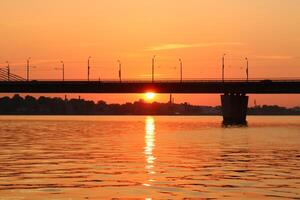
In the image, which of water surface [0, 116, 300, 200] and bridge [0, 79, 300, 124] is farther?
bridge [0, 79, 300, 124]

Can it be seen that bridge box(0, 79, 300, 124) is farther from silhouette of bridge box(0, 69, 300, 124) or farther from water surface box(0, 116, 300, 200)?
water surface box(0, 116, 300, 200)

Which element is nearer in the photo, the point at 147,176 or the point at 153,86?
the point at 147,176

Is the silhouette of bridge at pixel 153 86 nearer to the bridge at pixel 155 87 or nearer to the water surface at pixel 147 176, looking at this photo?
the bridge at pixel 155 87

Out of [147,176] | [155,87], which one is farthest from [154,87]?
[147,176]

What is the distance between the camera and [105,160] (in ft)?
182

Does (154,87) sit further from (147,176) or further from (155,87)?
(147,176)

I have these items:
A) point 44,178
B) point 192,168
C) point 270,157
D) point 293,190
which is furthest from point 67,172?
point 270,157

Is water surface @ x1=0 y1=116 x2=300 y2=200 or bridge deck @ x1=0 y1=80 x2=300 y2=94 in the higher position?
bridge deck @ x1=0 y1=80 x2=300 y2=94

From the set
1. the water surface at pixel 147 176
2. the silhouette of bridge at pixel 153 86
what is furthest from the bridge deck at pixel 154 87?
the water surface at pixel 147 176

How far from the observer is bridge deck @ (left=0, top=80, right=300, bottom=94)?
186m

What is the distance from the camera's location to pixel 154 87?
19225cm

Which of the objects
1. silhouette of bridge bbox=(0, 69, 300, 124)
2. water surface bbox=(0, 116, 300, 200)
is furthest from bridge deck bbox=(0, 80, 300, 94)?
water surface bbox=(0, 116, 300, 200)

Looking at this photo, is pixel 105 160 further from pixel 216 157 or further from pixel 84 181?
pixel 84 181

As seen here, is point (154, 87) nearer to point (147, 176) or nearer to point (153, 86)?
point (153, 86)
